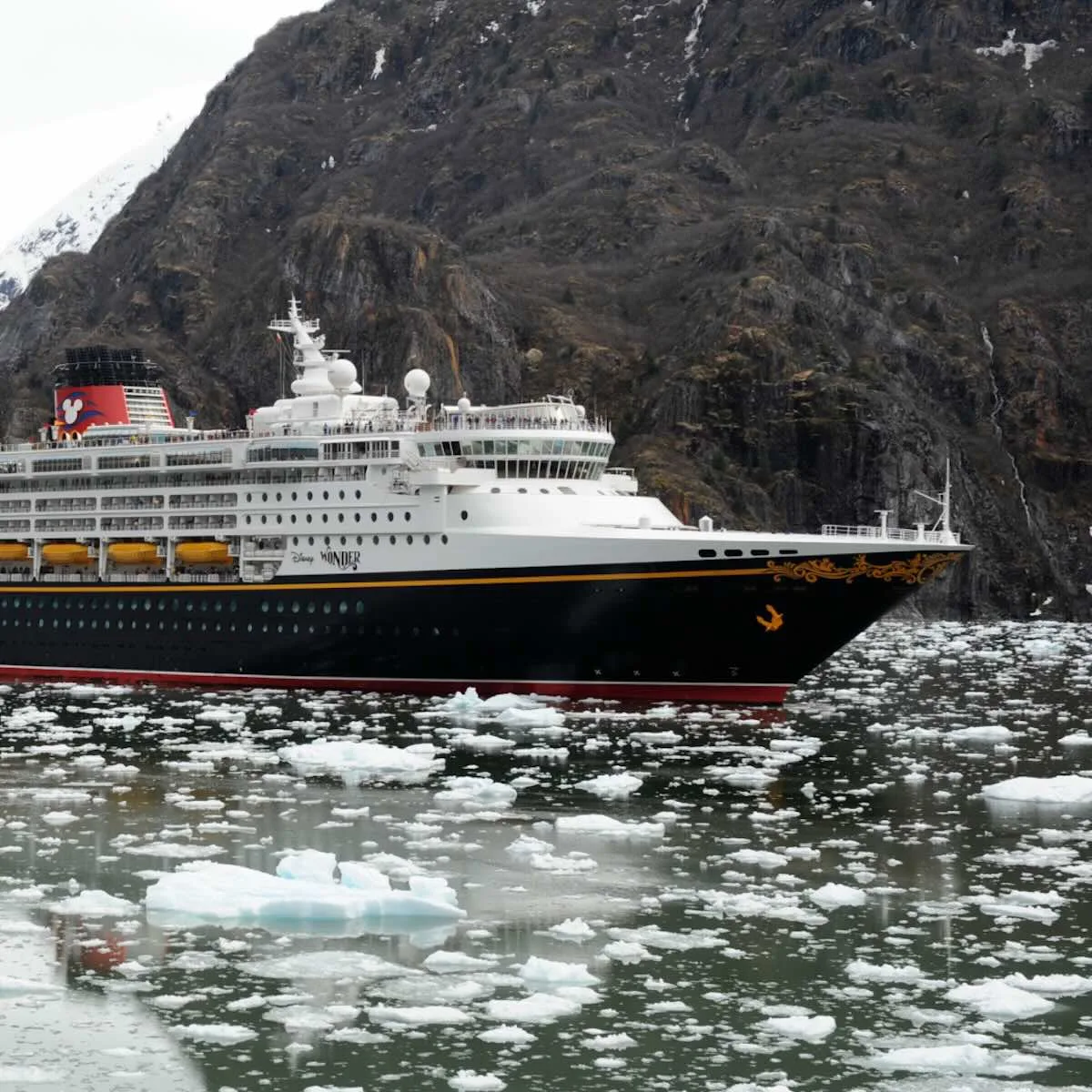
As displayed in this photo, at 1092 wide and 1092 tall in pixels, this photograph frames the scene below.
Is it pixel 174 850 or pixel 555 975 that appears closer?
pixel 555 975

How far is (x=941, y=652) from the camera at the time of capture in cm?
6712

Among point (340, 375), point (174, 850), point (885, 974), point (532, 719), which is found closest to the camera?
point (885, 974)

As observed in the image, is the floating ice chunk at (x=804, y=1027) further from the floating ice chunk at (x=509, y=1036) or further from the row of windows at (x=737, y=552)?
the row of windows at (x=737, y=552)

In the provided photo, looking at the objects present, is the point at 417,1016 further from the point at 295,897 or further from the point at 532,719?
the point at 532,719

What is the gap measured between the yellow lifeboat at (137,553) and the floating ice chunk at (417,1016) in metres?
34.4

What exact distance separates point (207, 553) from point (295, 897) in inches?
1130

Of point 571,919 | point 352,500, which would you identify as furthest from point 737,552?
point 571,919

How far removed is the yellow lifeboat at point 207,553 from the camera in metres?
47.8

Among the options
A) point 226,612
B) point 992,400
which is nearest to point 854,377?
point 992,400

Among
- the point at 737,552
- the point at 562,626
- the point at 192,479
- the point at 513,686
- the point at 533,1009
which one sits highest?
the point at 192,479

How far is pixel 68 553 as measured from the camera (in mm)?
51656

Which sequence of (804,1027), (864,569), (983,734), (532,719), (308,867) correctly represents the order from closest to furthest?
(804,1027)
(308,867)
(983,734)
(532,719)
(864,569)

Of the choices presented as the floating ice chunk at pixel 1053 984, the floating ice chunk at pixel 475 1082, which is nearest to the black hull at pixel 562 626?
the floating ice chunk at pixel 1053 984

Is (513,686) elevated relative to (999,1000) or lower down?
elevated
